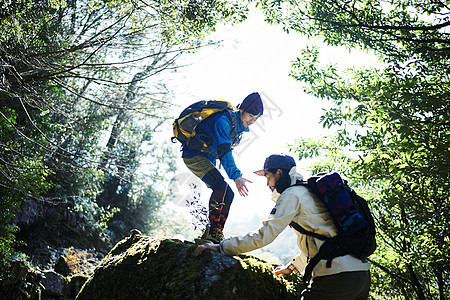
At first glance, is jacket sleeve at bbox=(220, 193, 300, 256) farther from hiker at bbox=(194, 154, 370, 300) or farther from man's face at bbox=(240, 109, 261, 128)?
man's face at bbox=(240, 109, 261, 128)

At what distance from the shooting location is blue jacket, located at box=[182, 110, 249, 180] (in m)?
4.16

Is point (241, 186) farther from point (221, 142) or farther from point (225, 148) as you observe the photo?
point (221, 142)

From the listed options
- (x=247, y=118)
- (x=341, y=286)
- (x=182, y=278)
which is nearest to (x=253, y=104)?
(x=247, y=118)

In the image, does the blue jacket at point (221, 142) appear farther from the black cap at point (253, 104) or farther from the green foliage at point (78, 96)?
the green foliage at point (78, 96)

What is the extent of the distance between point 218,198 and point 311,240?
1831mm

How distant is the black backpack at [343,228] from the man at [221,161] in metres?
1.43

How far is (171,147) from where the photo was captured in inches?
858

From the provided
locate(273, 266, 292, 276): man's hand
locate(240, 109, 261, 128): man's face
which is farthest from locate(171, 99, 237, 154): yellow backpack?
locate(273, 266, 292, 276): man's hand

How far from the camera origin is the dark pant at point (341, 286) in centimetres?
248

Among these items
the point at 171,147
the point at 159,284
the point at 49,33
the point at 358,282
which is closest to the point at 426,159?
the point at 358,282

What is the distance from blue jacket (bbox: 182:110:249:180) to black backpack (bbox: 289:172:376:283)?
5.24ft

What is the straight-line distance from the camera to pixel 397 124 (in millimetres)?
5199

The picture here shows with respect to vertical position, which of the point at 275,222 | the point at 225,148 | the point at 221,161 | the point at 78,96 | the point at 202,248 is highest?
the point at 78,96

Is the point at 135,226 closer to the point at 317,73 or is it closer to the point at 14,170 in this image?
the point at 14,170
